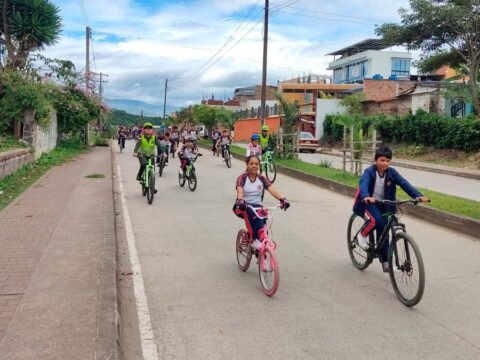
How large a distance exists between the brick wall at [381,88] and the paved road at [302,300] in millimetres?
33100

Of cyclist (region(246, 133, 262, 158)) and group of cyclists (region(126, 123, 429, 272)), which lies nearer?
group of cyclists (region(126, 123, 429, 272))

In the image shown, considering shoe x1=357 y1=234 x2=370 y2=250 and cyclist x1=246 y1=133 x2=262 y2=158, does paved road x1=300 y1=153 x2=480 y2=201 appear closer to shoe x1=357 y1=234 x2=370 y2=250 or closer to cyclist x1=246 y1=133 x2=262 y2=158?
cyclist x1=246 y1=133 x2=262 y2=158

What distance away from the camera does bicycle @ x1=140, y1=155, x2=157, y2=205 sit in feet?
40.1

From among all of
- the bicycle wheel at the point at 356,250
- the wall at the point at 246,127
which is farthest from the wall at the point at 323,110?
the bicycle wheel at the point at 356,250

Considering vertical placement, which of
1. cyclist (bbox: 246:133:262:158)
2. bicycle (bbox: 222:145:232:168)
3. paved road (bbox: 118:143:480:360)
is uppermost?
cyclist (bbox: 246:133:262:158)

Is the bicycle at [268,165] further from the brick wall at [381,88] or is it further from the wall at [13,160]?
the brick wall at [381,88]

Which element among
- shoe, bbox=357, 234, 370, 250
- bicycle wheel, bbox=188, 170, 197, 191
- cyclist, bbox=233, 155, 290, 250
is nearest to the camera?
cyclist, bbox=233, 155, 290, 250

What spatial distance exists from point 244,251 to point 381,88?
37528 millimetres

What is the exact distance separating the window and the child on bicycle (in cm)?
7392

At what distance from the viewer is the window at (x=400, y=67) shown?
251 feet

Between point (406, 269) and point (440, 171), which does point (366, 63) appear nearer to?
point (440, 171)

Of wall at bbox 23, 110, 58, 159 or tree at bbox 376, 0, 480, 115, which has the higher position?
tree at bbox 376, 0, 480, 115

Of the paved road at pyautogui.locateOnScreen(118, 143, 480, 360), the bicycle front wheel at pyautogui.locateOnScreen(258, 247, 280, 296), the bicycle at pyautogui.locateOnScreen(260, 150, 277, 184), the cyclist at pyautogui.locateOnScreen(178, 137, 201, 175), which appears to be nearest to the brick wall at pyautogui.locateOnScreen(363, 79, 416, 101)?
the bicycle at pyautogui.locateOnScreen(260, 150, 277, 184)

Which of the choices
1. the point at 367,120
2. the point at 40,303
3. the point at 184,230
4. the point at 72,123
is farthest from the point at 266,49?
the point at 40,303
